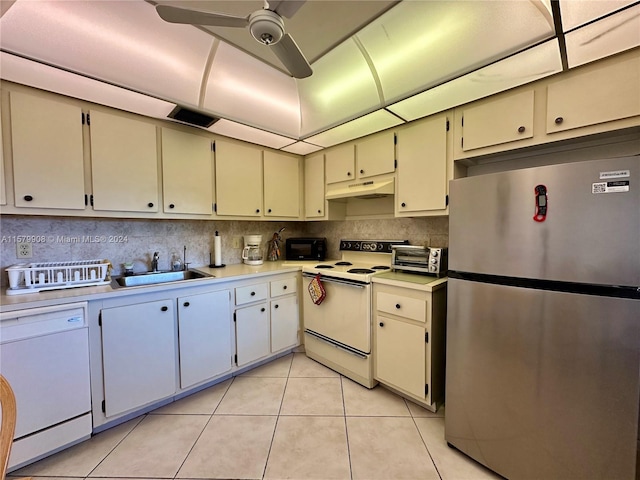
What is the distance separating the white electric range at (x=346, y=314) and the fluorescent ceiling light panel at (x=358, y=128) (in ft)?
3.49

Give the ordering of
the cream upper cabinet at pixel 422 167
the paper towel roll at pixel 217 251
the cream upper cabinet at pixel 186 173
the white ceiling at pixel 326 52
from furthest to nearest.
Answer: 1. the paper towel roll at pixel 217 251
2. the cream upper cabinet at pixel 186 173
3. the cream upper cabinet at pixel 422 167
4. the white ceiling at pixel 326 52

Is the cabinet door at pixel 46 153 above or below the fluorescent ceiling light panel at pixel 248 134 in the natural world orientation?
below

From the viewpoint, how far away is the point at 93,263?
195cm

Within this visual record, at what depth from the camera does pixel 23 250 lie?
5.78 ft

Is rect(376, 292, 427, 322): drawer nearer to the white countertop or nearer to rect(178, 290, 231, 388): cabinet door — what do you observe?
the white countertop

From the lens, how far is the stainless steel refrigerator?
1008 mm

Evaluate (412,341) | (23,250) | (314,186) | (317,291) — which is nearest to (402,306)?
(412,341)

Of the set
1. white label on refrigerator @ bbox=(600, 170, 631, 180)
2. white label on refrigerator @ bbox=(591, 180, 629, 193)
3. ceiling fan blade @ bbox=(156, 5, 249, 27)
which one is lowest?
white label on refrigerator @ bbox=(591, 180, 629, 193)

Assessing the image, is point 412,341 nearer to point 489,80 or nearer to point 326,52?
point 489,80

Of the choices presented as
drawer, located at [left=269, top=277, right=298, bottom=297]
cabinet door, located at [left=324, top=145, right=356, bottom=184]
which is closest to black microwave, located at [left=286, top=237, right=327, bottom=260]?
drawer, located at [left=269, top=277, right=298, bottom=297]

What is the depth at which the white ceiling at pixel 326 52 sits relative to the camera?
120 centimetres

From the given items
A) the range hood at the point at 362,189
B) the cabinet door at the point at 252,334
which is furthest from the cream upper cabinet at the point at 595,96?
the cabinet door at the point at 252,334

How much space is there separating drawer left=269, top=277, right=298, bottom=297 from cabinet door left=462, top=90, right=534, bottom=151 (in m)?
1.85

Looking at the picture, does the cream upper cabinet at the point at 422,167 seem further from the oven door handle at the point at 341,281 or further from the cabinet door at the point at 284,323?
the cabinet door at the point at 284,323
